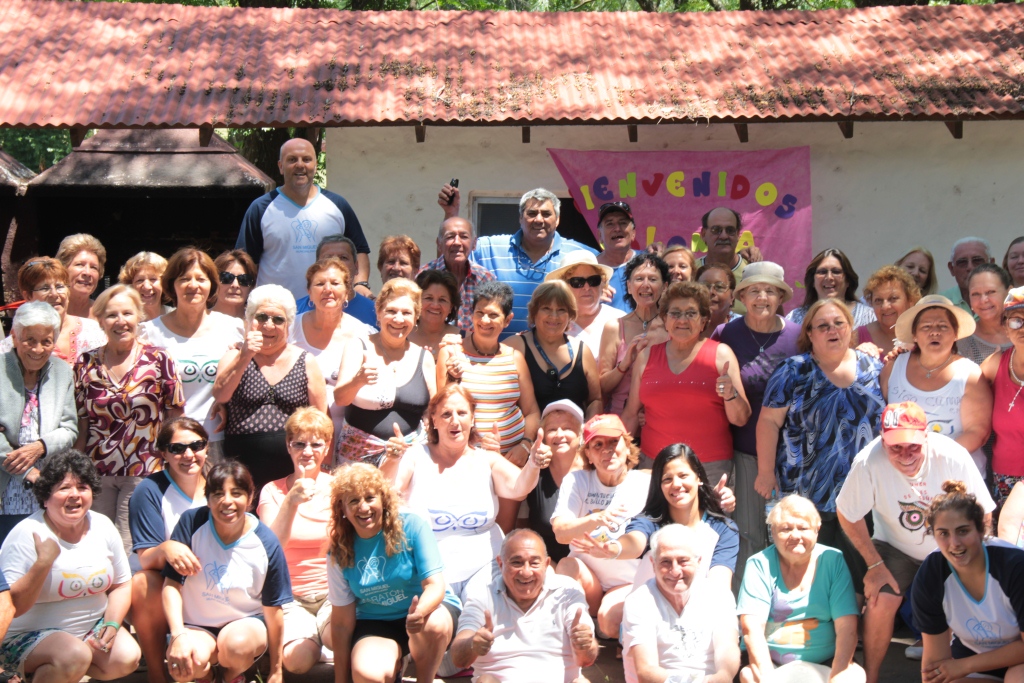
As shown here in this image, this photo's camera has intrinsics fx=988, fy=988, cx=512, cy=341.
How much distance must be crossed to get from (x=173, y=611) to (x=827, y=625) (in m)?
2.88

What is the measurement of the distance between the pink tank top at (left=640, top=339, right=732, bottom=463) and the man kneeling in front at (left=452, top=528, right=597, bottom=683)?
1115 mm

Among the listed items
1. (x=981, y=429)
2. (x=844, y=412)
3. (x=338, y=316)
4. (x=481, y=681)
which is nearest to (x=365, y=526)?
(x=481, y=681)

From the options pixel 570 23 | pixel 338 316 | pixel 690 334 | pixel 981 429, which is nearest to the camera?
pixel 981 429

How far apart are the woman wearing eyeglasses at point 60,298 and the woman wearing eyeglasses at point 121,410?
1.51ft

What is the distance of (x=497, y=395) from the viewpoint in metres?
5.21

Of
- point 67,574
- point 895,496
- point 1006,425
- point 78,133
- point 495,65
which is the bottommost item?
point 67,574

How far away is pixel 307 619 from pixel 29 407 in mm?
1691

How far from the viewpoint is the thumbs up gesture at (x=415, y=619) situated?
419 cm

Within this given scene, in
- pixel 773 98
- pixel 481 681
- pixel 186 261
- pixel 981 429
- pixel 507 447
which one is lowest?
pixel 481 681

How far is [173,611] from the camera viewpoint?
4367 mm

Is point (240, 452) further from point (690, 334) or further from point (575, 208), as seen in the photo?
point (575, 208)

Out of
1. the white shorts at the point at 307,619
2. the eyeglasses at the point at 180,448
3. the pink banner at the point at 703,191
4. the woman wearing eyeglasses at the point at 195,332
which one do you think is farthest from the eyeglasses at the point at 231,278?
the pink banner at the point at 703,191

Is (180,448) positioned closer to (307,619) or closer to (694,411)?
(307,619)

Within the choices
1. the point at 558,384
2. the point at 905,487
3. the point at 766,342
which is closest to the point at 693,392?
the point at 766,342
